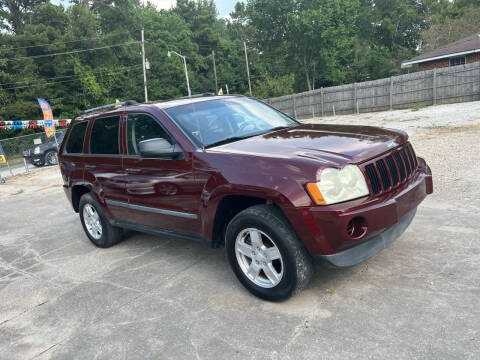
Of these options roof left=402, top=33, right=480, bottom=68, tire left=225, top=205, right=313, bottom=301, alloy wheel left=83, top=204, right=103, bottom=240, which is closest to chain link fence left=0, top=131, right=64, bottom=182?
alloy wheel left=83, top=204, right=103, bottom=240

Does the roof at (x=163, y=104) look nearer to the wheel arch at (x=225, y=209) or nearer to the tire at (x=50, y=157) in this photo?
the wheel arch at (x=225, y=209)

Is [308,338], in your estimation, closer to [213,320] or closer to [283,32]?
[213,320]

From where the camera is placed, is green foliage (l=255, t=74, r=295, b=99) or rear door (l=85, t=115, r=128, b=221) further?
green foliage (l=255, t=74, r=295, b=99)

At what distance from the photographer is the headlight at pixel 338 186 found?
2934 mm

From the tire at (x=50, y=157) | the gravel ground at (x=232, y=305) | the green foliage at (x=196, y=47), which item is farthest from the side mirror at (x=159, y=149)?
the green foliage at (x=196, y=47)

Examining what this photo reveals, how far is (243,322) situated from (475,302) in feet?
5.78

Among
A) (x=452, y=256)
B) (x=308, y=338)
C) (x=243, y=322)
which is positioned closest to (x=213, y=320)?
(x=243, y=322)

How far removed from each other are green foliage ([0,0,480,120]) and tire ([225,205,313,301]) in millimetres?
38716

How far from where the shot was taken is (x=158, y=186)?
161 inches

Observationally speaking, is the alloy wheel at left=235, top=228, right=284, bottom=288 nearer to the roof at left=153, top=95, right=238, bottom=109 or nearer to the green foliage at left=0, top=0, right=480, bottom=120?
the roof at left=153, top=95, right=238, bottom=109

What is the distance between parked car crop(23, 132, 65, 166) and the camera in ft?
63.4

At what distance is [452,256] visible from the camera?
150 inches

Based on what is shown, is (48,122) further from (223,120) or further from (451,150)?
(223,120)

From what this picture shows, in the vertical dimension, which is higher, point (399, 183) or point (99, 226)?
point (399, 183)
